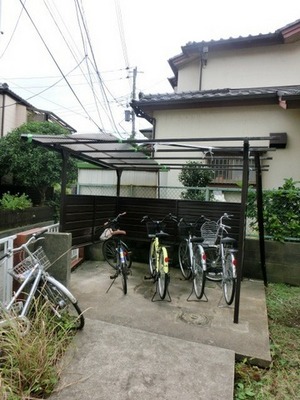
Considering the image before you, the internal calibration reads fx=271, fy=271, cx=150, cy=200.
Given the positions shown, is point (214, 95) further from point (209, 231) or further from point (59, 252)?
point (59, 252)

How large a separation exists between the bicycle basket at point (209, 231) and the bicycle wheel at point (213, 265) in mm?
229

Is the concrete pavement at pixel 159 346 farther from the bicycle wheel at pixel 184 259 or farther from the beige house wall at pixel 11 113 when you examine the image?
the beige house wall at pixel 11 113

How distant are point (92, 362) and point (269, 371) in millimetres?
1622

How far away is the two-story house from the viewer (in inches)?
279

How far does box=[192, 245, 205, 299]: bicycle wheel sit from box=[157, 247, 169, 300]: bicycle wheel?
51 centimetres

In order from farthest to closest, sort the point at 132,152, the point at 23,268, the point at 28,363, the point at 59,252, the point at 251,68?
the point at 251,68
the point at 132,152
the point at 59,252
the point at 23,268
the point at 28,363

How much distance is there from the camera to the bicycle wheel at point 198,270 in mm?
3893

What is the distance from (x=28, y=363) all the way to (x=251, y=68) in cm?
1004

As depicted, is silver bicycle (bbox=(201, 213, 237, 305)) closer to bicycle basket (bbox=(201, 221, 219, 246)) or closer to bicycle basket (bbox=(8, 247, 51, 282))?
bicycle basket (bbox=(201, 221, 219, 246))

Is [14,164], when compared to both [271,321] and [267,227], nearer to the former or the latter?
[267,227]

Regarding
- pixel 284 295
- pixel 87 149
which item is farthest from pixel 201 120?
pixel 284 295

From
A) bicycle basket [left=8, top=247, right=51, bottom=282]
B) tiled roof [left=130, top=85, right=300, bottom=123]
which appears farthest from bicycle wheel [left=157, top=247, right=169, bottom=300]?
tiled roof [left=130, top=85, right=300, bottom=123]

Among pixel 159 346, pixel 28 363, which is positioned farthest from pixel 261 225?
pixel 28 363

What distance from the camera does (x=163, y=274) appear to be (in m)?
3.88
